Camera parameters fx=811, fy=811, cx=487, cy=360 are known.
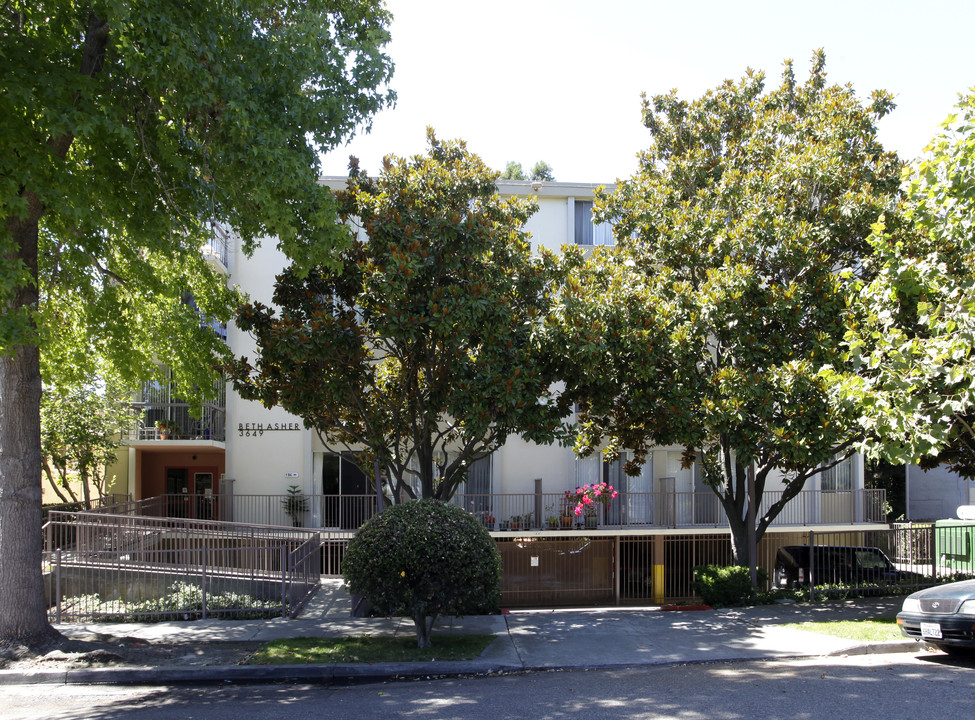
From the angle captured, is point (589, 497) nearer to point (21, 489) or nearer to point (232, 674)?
point (232, 674)

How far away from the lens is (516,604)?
721 inches

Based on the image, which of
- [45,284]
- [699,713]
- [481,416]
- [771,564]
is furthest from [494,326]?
[771,564]

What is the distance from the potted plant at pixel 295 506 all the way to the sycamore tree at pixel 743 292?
29.0 feet

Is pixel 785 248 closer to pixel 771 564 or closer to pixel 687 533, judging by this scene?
pixel 687 533

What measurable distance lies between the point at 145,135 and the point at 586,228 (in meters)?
14.1

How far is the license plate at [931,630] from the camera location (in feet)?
→ 32.0

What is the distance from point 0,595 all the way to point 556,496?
13665 mm

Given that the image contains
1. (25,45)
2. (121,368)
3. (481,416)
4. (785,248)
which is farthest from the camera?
(121,368)

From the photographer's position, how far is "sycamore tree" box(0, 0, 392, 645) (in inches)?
366

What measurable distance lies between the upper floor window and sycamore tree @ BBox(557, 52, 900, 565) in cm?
706

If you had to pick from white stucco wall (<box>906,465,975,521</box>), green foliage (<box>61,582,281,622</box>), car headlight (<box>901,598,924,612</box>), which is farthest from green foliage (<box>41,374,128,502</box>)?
white stucco wall (<box>906,465,975,521</box>)

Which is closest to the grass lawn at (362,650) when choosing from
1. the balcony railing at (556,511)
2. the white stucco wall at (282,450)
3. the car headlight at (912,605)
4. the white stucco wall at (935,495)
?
the car headlight at (912,605)

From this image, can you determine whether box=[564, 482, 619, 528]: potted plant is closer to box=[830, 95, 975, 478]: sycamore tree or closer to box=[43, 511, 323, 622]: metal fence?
box=[43, 511, 323, 622]: metal fence

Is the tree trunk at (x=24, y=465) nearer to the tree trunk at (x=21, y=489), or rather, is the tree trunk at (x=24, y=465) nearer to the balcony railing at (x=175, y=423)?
the tree trunk at (x=21, y=489)
